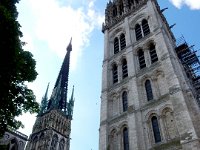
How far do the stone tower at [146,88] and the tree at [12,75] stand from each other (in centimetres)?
974

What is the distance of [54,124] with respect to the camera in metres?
69.8

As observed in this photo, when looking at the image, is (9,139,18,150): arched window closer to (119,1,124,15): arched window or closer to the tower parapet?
the tower parapet

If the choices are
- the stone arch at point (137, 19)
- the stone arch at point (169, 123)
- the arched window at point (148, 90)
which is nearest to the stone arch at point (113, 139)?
the arched window at point (148, 90)

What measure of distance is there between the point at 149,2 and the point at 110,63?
364 inches

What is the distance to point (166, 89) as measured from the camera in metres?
21.5

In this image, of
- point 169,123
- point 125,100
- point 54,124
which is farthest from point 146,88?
point 54,124

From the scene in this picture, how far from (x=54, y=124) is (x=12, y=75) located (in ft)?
196

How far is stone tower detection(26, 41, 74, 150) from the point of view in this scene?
66.4m

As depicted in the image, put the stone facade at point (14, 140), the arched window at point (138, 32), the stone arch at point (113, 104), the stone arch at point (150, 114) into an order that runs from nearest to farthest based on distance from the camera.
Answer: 1. the stone arch at point (150, 114)
2. the stone arch at point (113, 104)
3. the arched window at point (138, 32)
4. the stone facade at point (14, 140)

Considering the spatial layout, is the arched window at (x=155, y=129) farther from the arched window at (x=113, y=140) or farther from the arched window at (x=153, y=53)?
the arched window at (x=153, y=53)

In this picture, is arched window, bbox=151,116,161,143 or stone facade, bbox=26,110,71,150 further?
stone facade, bbox=26,110,71,150

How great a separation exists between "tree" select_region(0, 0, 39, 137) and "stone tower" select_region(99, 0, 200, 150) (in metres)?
9.74

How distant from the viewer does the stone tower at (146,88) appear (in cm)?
1864

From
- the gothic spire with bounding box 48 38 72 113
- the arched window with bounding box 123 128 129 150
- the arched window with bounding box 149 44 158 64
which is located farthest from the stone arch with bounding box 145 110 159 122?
the gothic spire with bounding box 48 38 72 113
